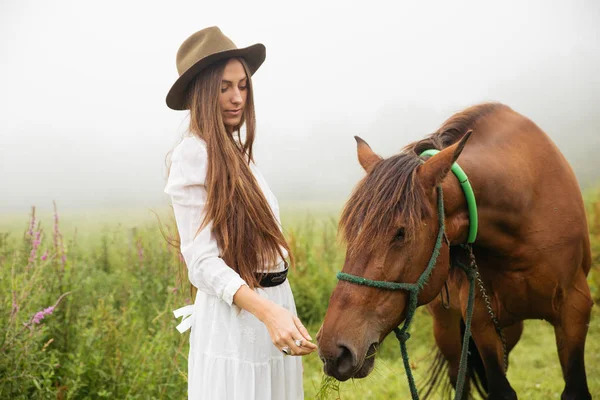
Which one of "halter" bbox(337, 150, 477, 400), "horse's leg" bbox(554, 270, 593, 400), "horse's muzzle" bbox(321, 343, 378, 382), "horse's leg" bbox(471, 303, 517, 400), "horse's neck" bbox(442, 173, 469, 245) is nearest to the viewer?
"horse's muzzle" bbox(321, 343, 378, 382)

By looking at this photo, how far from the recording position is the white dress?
1.94 meters

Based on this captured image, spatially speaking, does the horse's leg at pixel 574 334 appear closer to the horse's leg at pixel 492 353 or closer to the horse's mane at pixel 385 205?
the horse's leg at pixel 492 353

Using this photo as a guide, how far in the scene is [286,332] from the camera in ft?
5.62

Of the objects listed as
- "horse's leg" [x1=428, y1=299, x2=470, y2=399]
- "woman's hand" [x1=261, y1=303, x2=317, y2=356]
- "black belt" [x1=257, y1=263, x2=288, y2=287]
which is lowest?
"horse's leg" [x1=428, y1=299, x2=470, y2=399]

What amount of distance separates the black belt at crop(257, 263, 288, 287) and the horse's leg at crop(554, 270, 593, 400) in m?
1.49

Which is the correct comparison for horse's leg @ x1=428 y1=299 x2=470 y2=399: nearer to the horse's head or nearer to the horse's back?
the horse's back

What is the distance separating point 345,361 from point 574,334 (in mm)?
1548

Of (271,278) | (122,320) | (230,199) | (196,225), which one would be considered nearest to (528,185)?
(271,278)

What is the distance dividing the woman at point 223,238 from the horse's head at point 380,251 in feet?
0.80

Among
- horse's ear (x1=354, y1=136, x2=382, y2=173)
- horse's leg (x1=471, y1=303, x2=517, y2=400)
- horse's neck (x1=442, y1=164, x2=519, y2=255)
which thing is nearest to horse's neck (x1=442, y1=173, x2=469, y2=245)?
horse's neck (x1=442, y1=164, x2=519, y2=255)

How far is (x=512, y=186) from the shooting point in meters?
2.53

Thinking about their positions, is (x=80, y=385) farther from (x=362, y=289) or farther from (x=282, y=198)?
(x=282, y=198)

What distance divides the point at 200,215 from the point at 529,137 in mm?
1783

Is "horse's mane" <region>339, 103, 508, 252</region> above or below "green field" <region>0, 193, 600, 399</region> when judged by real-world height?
above
